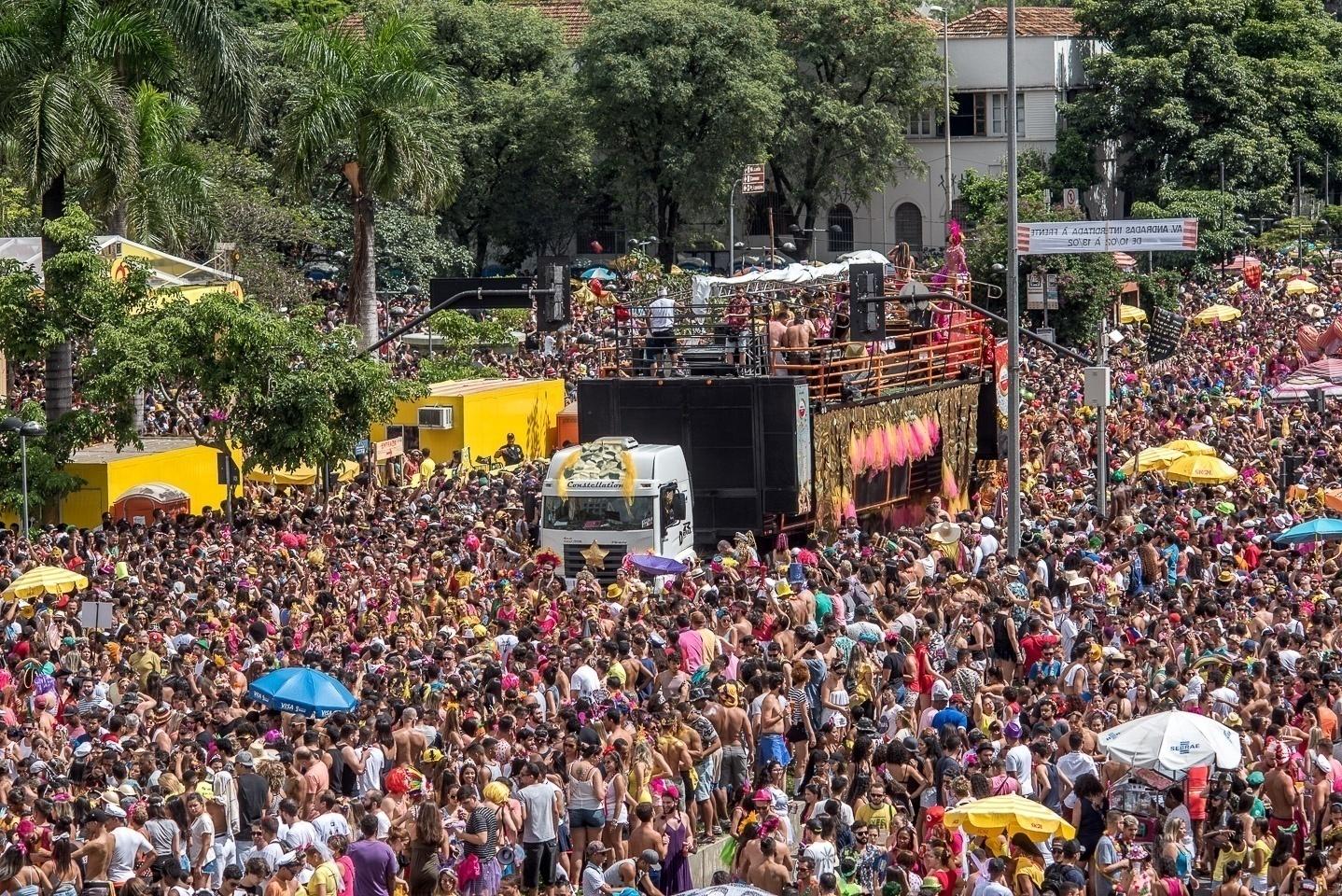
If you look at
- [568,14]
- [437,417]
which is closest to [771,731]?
[437,417]

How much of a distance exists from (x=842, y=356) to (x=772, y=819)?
54.8ft

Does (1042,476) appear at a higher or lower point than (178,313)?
lower

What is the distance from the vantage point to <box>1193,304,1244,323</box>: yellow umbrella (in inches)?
2168

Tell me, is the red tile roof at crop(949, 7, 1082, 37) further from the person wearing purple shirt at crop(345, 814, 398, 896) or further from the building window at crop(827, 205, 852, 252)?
the person wearing purple shirt at crop(345, 814, 398, 896)

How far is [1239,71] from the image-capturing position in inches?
2857

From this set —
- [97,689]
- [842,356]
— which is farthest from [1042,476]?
[97,689]

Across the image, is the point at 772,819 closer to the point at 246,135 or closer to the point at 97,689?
the point at 97,689

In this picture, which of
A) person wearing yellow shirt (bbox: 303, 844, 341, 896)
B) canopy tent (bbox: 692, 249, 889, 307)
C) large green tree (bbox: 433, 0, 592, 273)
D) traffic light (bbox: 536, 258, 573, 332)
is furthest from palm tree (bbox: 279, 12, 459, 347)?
person wearing yellow shirt (bbox: 303, 844, 341, 896)

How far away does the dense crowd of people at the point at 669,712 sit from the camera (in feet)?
46.2

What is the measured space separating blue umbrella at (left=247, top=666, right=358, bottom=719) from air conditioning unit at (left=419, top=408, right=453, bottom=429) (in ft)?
65.0

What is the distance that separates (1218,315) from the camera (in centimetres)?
5500

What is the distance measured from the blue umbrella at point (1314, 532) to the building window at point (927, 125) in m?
53.3

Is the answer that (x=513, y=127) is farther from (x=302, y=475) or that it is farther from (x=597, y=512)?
(x=597, y=512)

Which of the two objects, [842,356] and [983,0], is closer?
[842,356]
